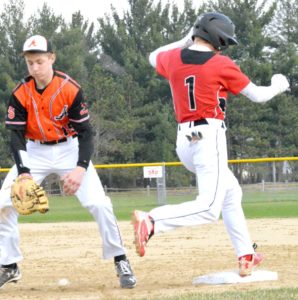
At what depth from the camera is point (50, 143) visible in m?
6.37

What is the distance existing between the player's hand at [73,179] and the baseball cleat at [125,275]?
0.74 meters

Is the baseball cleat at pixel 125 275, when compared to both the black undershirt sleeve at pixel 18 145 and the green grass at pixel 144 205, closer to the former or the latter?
the black undershirt sleeve at pixel 18 145

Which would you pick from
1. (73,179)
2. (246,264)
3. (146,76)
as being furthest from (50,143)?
(146,76)

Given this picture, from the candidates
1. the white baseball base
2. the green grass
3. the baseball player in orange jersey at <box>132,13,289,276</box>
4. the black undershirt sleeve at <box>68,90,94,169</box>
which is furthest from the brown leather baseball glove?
the green grass

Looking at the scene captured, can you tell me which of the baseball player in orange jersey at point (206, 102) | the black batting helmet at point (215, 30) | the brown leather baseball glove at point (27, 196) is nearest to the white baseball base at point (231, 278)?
the baseball player in orange jersey at point (206, 102)

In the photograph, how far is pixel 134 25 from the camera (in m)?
50.7

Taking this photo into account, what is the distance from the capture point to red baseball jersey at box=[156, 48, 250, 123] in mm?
5949

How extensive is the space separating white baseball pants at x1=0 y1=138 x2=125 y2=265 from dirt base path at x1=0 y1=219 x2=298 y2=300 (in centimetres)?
38

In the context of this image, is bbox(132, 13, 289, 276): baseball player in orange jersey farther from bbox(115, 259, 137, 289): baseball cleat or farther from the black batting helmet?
bbox(115, 259, 137, 289): baseball cleat

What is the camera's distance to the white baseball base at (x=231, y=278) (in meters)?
6.35

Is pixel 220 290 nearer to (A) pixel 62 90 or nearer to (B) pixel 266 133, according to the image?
(A) pixel 62 90

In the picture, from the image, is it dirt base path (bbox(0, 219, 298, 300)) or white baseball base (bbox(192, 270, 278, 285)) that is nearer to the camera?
dirt base path (bbox(0, 219, 298, 300))

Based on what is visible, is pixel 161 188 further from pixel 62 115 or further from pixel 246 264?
pixel 62 115

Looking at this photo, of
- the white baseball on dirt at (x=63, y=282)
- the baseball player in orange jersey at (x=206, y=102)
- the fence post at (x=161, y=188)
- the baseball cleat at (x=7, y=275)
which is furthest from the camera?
the fence post at (x=161, y=188)
